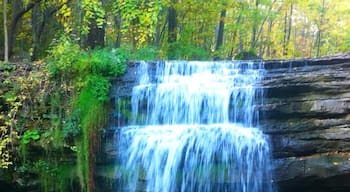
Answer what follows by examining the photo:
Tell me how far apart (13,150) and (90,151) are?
136 centimetres

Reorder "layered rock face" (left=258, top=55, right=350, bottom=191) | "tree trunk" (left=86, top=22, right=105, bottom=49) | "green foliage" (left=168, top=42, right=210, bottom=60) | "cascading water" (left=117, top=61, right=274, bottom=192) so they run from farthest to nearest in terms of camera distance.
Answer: "green foliage" (left=168, top=42, right=210, bottom=60), "tree trunk" (left=86, top=22, right=105, bottom=49), "cascading water" (left=117, top=61, right=274, bottom=192), "layered rock face" (left=258, top=55, right=350, bottom=191)

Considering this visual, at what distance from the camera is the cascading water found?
22.3ft

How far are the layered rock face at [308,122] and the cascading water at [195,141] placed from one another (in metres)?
0.22

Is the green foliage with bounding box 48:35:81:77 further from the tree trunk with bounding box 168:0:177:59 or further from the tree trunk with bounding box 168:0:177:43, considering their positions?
the tree trunk with bounding box 168:0:177:43

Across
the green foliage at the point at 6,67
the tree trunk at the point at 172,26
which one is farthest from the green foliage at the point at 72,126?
the tree trunk at the point at 172,26

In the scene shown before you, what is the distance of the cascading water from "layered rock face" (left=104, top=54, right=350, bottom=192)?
221 mm

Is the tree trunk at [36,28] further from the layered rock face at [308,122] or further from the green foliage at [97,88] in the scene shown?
the layered rock face at [308,122]

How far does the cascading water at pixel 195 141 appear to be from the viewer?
6793 millimetres

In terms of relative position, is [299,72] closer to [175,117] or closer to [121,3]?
[175,117]

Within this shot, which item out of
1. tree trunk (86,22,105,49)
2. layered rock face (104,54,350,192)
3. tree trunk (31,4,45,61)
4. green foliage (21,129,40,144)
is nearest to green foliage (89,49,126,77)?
layered rock face (104,54,350,192)

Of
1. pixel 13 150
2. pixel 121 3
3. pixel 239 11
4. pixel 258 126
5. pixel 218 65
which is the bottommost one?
pixel 13 150

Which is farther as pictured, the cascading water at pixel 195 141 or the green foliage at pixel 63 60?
the green foliage at pixel 63 60

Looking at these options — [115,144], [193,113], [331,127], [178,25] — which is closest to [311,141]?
[331,127]

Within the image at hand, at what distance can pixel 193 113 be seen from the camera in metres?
7.71
